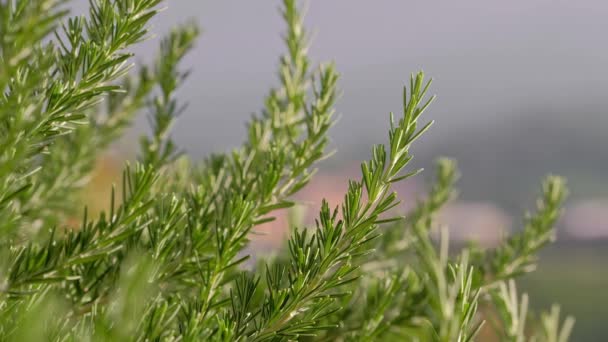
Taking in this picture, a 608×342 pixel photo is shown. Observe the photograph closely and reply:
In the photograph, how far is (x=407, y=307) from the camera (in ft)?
5.21

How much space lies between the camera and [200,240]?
129 cm

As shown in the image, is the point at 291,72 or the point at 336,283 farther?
the point at 291,72

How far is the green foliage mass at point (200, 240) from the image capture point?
0.85 m

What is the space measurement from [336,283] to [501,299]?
1.06ft

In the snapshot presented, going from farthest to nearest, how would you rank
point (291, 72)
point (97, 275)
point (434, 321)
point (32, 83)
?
1. point (291, 72)
2. point (434, 321)
3. point (97, 275)
4. point (32, 83)

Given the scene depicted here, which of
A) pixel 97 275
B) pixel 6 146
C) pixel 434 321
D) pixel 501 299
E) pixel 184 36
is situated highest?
pixel 184 36

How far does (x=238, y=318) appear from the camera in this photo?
1.11 m

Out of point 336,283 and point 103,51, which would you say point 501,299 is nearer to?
point 336,283

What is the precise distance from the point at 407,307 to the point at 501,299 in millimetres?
453

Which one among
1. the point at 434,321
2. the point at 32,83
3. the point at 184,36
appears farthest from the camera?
the point at 184,36

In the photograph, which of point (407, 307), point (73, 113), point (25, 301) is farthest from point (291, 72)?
point (25, 301)

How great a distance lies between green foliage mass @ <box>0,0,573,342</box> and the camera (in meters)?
0.85

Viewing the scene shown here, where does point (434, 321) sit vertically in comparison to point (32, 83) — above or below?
below

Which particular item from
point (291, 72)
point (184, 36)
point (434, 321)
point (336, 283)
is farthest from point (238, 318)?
point (184, 36)
